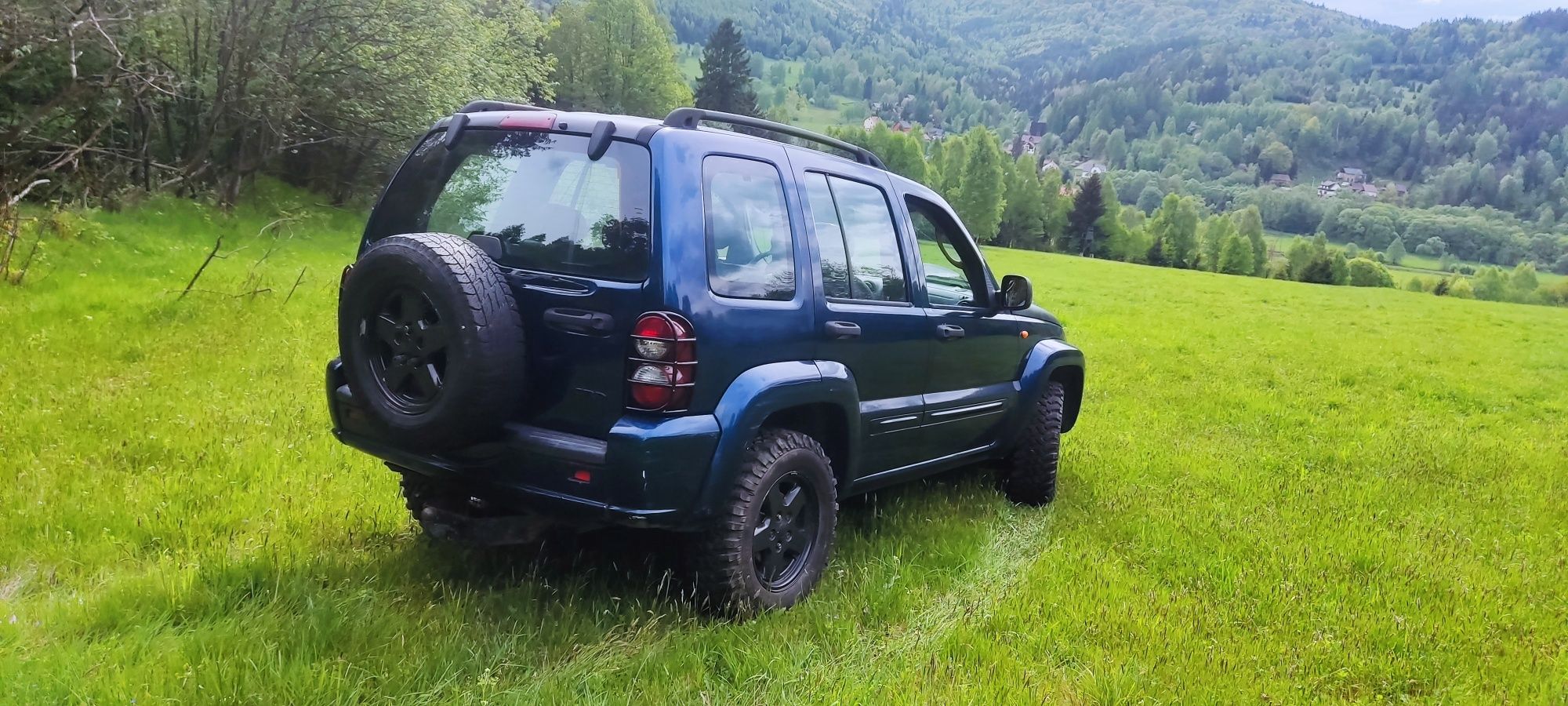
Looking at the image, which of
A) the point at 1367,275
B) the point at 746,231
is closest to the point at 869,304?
the point at 746,231

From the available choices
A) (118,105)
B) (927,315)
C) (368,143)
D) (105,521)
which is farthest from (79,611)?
(368,143)

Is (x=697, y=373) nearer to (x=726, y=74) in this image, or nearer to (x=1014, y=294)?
(x=1014, y=294)

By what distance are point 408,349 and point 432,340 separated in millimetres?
158

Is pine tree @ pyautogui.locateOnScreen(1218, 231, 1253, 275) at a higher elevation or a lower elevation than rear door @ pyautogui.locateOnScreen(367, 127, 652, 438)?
lower

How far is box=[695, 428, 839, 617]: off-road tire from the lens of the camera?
322 cm

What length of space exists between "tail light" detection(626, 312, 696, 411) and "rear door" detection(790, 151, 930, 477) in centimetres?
77

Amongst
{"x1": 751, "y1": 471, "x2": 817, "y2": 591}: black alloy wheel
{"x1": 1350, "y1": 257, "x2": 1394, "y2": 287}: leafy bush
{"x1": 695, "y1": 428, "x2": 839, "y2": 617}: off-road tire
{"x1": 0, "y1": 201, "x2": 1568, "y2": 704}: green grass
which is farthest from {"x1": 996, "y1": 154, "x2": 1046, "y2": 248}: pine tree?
{"x1": 695, "y1": 428, "x2": 839, "y2": 617}: off-road tire

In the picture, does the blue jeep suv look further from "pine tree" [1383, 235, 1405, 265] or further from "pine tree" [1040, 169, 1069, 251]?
"pine tree" [1383, 235, 1405, 265]

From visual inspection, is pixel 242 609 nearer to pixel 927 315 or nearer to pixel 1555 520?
pixel 927 315

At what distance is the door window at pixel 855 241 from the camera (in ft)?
12.5

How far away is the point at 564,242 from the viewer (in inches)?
126

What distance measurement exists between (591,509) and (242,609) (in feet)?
3.96

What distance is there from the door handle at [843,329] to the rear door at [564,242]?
0.91 m

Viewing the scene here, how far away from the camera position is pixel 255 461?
15.3 feet
